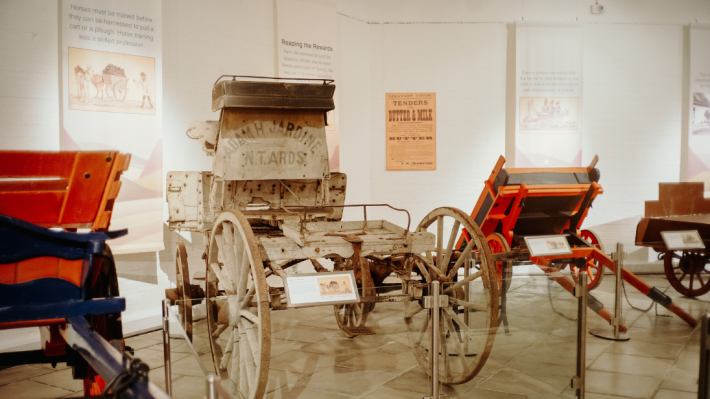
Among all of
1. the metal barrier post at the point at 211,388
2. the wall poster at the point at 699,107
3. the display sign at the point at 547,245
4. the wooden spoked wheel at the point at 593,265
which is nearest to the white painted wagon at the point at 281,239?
the display sign at the point at 547,245

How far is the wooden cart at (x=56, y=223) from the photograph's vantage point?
194 cm

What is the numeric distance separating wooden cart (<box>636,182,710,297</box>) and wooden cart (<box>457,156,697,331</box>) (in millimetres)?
624

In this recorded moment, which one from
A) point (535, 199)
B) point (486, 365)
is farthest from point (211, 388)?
point (535, 199)

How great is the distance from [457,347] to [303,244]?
1137 mm

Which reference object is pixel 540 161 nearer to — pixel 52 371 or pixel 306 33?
pixel 306 33

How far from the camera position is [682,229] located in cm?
514

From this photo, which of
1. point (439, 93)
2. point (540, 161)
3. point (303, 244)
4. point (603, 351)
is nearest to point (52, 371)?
point (303, 244)

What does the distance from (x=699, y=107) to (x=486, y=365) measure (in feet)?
19.3

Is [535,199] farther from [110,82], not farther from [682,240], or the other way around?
[110,82]

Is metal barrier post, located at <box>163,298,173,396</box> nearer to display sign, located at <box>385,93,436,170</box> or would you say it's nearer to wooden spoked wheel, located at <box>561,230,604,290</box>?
wooden spoked wheel, located at <box>561,230,604,290</box>

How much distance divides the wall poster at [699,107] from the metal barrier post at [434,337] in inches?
250

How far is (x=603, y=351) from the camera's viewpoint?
3945 millimetres

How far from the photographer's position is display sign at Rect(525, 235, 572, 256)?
12.9 ft

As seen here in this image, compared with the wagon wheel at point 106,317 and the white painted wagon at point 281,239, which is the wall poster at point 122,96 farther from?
the wagon wheel at point 106,317
